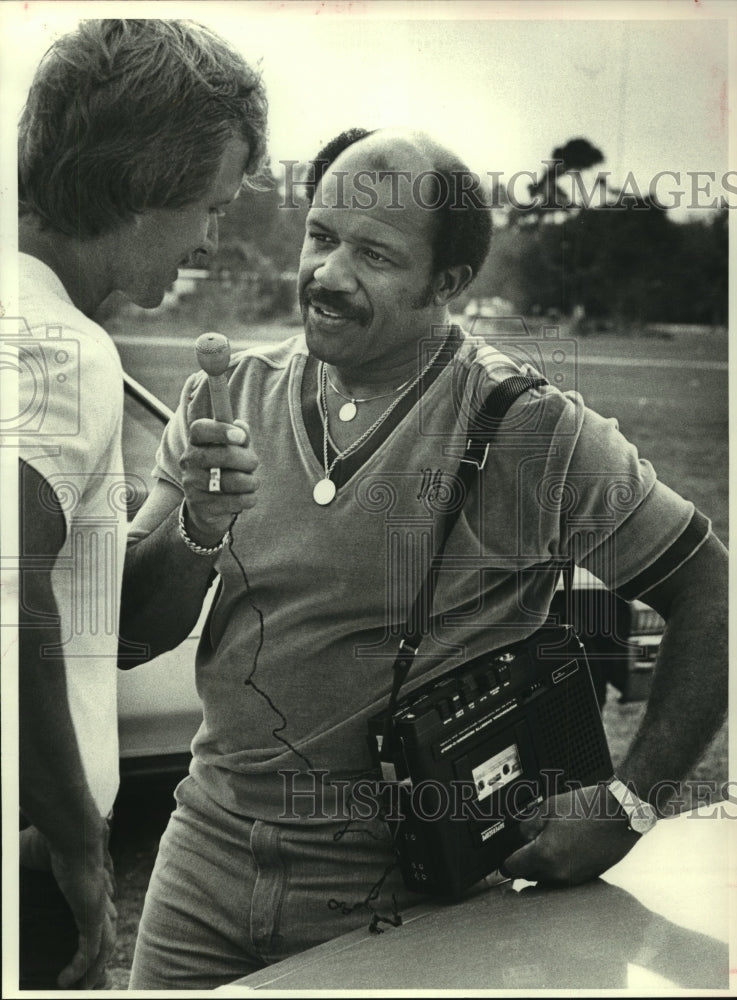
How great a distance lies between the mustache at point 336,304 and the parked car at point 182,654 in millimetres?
455

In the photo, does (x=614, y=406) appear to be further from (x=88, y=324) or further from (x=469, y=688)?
(x=88, y=324)

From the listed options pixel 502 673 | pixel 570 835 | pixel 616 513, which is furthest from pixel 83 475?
pixel 570 835

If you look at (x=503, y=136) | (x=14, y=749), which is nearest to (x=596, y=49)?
(x=503, y=136)

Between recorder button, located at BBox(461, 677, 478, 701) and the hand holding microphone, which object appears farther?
recorder button, located at BBox(461, 677, 478, 701)

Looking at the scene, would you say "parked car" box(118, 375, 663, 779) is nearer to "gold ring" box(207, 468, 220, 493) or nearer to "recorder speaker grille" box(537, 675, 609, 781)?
"recorder speaker grille" box(537, 675, 609, 781)

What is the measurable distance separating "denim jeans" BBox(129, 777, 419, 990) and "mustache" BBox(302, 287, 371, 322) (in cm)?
118

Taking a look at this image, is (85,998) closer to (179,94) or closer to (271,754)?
(271,754)

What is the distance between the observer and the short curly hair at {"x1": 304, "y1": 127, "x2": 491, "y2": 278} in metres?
2.83

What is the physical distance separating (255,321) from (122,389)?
0.36 meters

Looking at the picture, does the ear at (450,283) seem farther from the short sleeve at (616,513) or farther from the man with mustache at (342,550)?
the short sleeve at (616,513)

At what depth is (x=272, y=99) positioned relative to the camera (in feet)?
9.49

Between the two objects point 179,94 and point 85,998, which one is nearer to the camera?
point 179,94

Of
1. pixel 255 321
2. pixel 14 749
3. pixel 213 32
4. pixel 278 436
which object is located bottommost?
pixel 14 749

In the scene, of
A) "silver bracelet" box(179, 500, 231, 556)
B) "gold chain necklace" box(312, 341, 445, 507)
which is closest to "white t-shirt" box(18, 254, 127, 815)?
"silver bracelet" box(179, 500, 231, 556)
